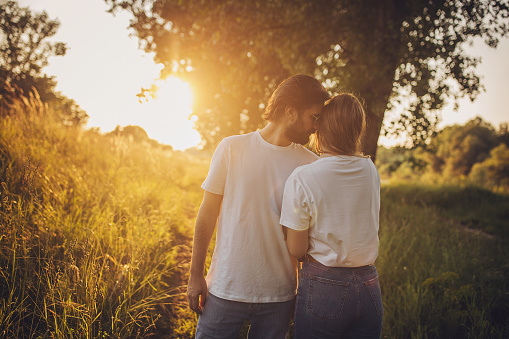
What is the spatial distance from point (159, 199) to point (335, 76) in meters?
4.39

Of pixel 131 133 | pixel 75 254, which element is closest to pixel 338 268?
pixel 75 254

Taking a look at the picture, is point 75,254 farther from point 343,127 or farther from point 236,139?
point 343,127

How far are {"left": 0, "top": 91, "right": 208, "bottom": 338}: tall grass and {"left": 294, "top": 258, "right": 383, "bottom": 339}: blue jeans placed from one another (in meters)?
1.28

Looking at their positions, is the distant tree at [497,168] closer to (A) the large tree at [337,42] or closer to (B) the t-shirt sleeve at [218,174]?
(A) the large tree at [337,42]

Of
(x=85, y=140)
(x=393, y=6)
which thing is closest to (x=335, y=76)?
(x=393, y=6)

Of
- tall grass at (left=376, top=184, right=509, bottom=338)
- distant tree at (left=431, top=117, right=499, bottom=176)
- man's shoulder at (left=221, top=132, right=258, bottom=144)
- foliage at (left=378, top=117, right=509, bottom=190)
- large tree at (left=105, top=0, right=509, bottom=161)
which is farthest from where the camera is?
distant tree at (left=431, top=117, right=499, bottom=176)

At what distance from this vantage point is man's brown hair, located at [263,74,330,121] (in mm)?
1536

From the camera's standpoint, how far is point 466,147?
51906 millimetres

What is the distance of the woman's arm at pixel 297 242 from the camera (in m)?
1.34

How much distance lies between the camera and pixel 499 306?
2938mm

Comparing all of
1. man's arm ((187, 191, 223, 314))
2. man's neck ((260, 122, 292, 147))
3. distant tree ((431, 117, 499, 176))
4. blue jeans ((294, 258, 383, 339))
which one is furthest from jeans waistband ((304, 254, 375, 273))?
distant tree ((431, 117, 499, 176))

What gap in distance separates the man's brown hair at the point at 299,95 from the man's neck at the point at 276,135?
3.5 inches

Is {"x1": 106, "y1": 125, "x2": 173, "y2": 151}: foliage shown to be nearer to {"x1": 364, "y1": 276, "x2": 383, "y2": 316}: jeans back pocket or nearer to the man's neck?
the man's neck

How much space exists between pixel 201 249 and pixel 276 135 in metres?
0.81
